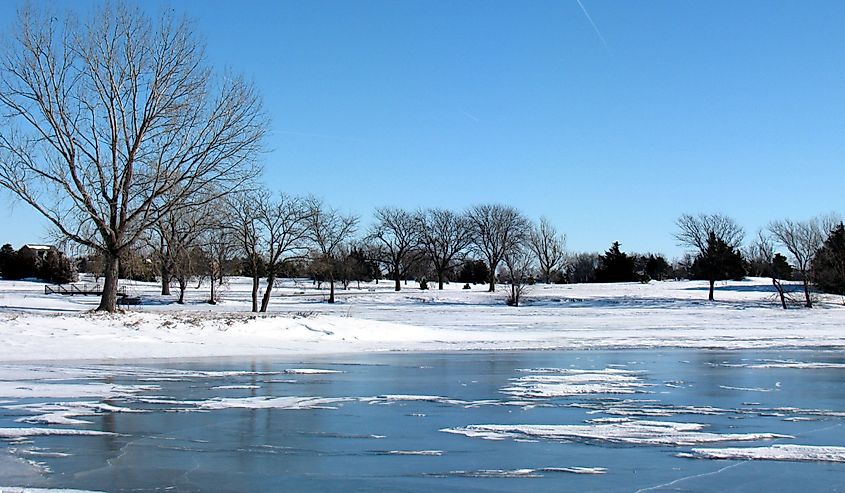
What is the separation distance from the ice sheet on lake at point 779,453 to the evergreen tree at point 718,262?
70.6 m

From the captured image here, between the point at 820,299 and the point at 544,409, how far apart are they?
67.8 metres

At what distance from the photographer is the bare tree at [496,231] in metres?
106

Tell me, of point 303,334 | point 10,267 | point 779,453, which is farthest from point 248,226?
point 10,267

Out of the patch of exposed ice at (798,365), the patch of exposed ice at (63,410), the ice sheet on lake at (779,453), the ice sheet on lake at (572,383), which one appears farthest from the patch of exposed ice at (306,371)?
the patch of exposed ice at (798,365)

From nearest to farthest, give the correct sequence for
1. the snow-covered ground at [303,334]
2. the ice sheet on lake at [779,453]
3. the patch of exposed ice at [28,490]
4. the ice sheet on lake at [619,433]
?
the patch of exposed ice at [28,490], the ice sheet on lake at [779,453], the ice sheet on lake at [619,433], the snow-covered ground at [303,334]

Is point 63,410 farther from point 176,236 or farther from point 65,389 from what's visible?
point 176,236

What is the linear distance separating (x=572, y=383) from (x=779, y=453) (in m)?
7.03

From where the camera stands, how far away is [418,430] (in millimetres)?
9570

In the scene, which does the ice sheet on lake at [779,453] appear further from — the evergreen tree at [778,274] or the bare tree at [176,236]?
the evergreen tree at [778,274]

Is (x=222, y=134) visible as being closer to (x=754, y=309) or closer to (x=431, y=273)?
(x=754, y=309)

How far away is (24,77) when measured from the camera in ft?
93.7

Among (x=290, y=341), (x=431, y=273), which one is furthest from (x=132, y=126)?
(x=431, y=273)

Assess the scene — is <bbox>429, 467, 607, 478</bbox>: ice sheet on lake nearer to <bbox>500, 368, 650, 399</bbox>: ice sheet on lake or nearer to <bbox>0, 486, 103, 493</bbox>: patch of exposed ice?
<bbox>0, 486, 103, 493</bbox>: patch of exposed ice

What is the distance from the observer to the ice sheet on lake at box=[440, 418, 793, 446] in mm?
8914
